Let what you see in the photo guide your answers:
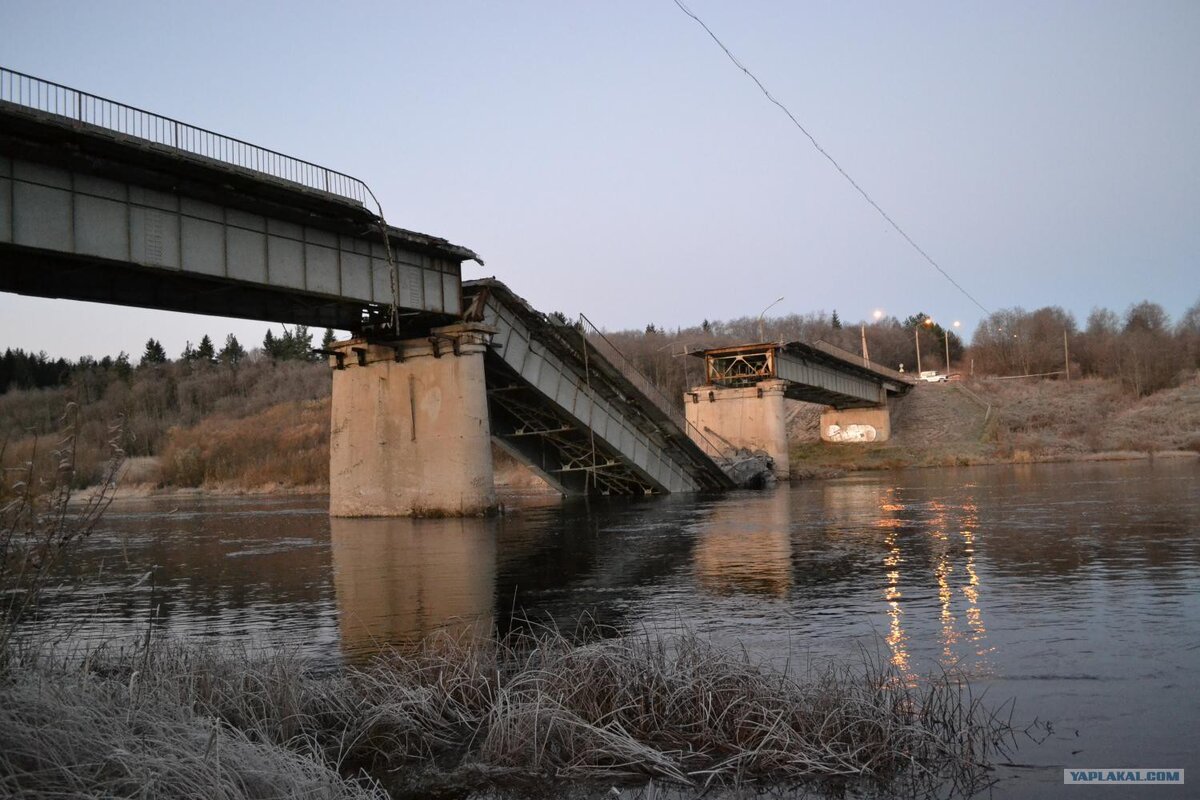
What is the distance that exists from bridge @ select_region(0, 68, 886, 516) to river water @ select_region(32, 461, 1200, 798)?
16.6ft

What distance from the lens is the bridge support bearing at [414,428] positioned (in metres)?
33.7

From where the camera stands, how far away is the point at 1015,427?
84.4 metres

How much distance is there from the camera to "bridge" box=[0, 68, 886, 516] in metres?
23.0

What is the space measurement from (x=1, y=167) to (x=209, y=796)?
21.7m

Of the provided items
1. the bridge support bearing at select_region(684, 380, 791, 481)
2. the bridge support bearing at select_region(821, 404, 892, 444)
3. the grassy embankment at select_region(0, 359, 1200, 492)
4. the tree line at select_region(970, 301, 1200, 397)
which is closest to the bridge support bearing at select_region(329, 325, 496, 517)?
the grassy embankment at select_region(0, 359, 1200, 492)

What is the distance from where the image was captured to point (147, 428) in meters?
114

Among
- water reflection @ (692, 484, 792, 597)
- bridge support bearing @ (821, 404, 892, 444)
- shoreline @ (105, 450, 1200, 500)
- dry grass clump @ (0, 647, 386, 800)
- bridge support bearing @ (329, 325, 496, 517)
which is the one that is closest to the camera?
dry grass clump @ (0, 647, 386, 800)

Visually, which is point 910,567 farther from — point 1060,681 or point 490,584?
point 1060,681

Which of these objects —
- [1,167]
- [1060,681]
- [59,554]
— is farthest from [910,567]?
[1,167]

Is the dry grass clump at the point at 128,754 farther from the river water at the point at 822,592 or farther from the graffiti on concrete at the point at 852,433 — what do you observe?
the graffiti on concrete at the point at 852,433

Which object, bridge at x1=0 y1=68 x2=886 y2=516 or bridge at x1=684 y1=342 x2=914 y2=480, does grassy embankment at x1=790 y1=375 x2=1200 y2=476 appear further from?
bridge at x1=0 y1=68 x2=886 y2=516
